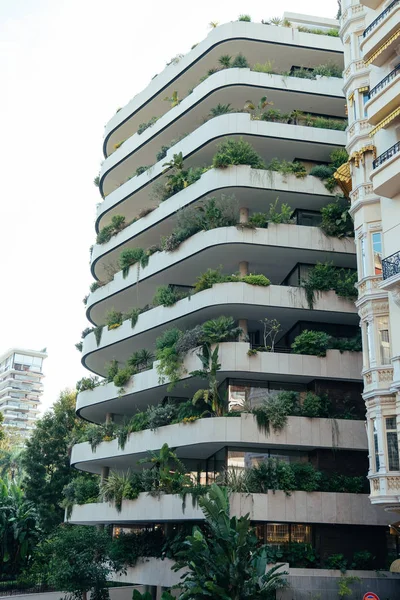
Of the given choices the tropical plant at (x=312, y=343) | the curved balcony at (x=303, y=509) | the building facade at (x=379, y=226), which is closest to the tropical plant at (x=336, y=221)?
the building facade at (x=379, y=226)

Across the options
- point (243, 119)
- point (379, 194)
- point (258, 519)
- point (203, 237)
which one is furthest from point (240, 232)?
point (258, 519)

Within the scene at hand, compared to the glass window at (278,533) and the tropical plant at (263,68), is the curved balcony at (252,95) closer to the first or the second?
the tropical plant at (263,68)

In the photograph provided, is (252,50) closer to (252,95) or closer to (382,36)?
(252,95)

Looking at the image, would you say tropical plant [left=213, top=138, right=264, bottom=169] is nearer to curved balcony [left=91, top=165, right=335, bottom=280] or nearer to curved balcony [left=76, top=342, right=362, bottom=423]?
curved balcony [left=91, top=165, right=335, bottom=280]

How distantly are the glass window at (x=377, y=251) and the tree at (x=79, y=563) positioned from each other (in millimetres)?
18513

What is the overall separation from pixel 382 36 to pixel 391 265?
30.4 feet

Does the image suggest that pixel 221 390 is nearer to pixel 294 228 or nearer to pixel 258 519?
pixel 258 519

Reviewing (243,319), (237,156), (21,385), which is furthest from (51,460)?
(21,385)

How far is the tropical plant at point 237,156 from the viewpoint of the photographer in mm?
33969

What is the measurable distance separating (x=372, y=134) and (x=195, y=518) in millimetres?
17510

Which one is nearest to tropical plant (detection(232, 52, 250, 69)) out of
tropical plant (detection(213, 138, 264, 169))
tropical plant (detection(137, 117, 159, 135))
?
tropical plant (detection(213, 138, 264, 169))

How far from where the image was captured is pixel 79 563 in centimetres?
2962

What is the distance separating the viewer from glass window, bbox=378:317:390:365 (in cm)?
2369

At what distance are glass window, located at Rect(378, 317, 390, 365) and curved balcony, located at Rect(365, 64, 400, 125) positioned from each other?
7767mm
